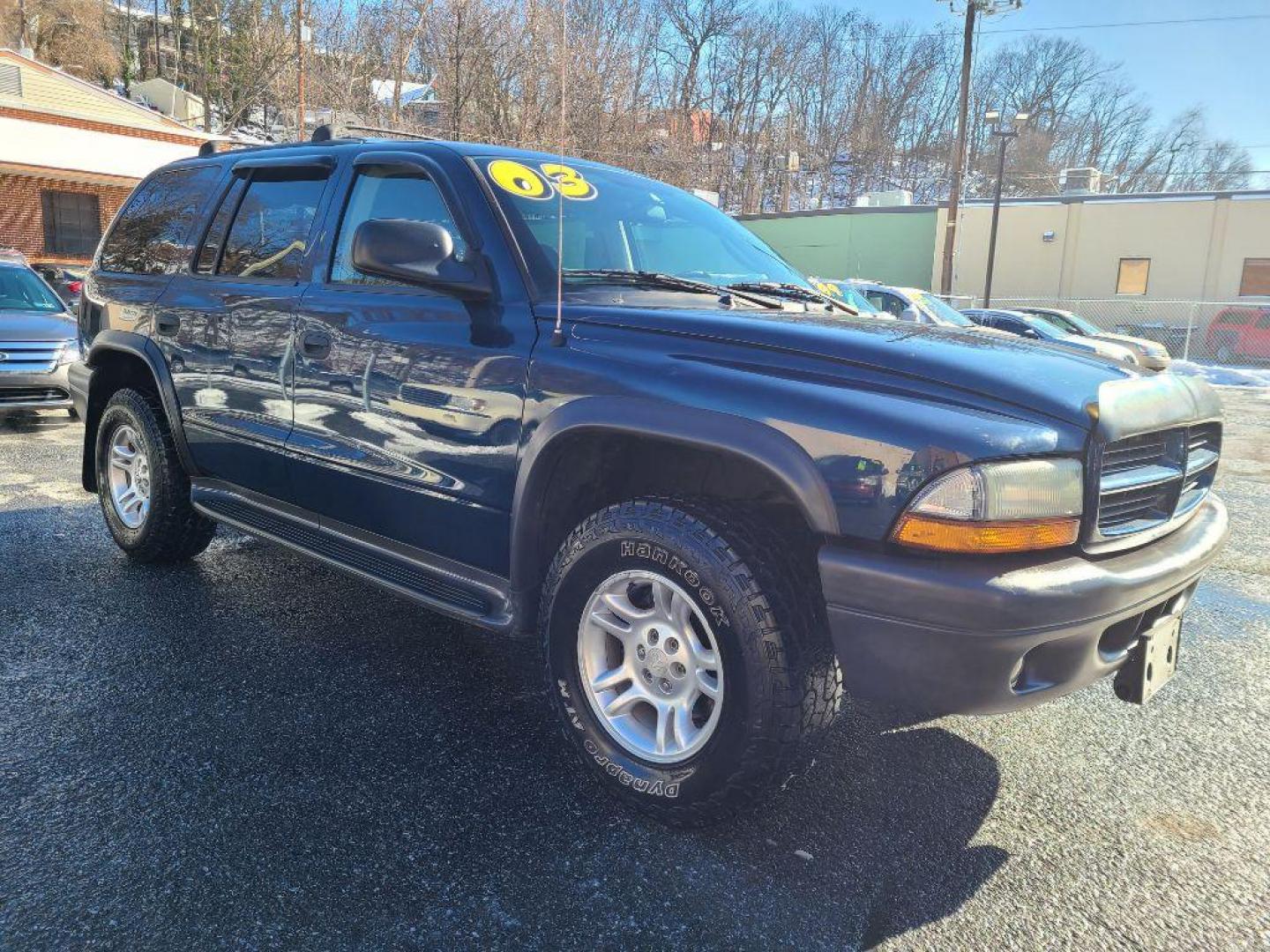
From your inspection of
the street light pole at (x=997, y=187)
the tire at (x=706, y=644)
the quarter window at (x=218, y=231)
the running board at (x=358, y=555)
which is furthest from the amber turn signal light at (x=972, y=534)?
the street light pole at (x=997, y=187)

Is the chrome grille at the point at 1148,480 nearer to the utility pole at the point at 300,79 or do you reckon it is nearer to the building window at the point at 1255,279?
the utility pole at the point at 300,79

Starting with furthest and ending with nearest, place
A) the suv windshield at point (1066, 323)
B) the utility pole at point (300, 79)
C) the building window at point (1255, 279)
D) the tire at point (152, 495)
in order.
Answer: the building window at point (1255, 279) → the utility pole at point (300, 79) → the suv windshield at point (1066, 323) → the tire at point (152, 495)

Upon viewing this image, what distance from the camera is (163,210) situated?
4410 mm

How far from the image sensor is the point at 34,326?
28.1 feet

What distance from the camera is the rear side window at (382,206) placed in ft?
10.2

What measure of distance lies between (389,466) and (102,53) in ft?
180

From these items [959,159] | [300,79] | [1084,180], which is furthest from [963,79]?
[300,79]

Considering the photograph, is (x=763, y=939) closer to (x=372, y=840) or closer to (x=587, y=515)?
(x=372, y=840)

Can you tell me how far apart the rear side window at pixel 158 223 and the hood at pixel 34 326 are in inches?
169

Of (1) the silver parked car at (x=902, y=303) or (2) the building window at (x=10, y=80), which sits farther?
(2) the building window at (x=10, y=80)

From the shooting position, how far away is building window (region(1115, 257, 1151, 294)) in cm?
2827

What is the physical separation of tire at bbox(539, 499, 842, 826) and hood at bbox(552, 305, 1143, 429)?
473mm

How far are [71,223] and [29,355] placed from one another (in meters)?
19.0

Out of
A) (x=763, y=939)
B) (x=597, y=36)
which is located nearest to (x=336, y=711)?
(x=763, y=939)
